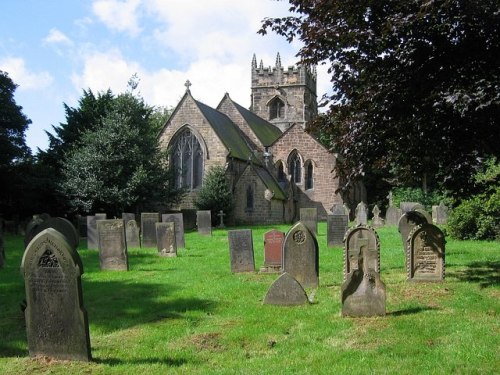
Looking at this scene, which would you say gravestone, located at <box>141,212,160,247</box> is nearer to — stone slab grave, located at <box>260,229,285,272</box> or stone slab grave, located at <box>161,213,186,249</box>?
stone slab grave, located at <box>161,213,186,249</box>

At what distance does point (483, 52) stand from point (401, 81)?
133 cm

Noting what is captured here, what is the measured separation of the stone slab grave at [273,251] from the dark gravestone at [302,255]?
180cm

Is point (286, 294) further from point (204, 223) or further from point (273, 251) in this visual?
point (204, 223)

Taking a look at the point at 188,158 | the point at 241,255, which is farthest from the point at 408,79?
the point at 188,158

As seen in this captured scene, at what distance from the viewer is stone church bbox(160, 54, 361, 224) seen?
123 feet

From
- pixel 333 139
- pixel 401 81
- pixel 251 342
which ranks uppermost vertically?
pixel 401 81

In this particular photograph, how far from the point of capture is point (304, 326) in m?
7.31

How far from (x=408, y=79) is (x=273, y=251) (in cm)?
506

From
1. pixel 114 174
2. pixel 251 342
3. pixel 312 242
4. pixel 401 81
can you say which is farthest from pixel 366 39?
pixel 114 174

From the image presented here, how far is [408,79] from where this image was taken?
352 inches

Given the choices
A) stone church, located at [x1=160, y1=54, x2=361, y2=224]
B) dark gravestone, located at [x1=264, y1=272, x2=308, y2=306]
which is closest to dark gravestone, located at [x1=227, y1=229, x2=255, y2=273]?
dark gravestone, located at [x1=264, y1=272, x2=308, y2=306]

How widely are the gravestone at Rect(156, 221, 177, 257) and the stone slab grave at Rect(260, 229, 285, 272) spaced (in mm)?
4540

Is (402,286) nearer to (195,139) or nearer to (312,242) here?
(312,242)

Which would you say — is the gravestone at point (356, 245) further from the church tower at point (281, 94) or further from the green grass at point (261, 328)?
the church tower at point (281, 94)
